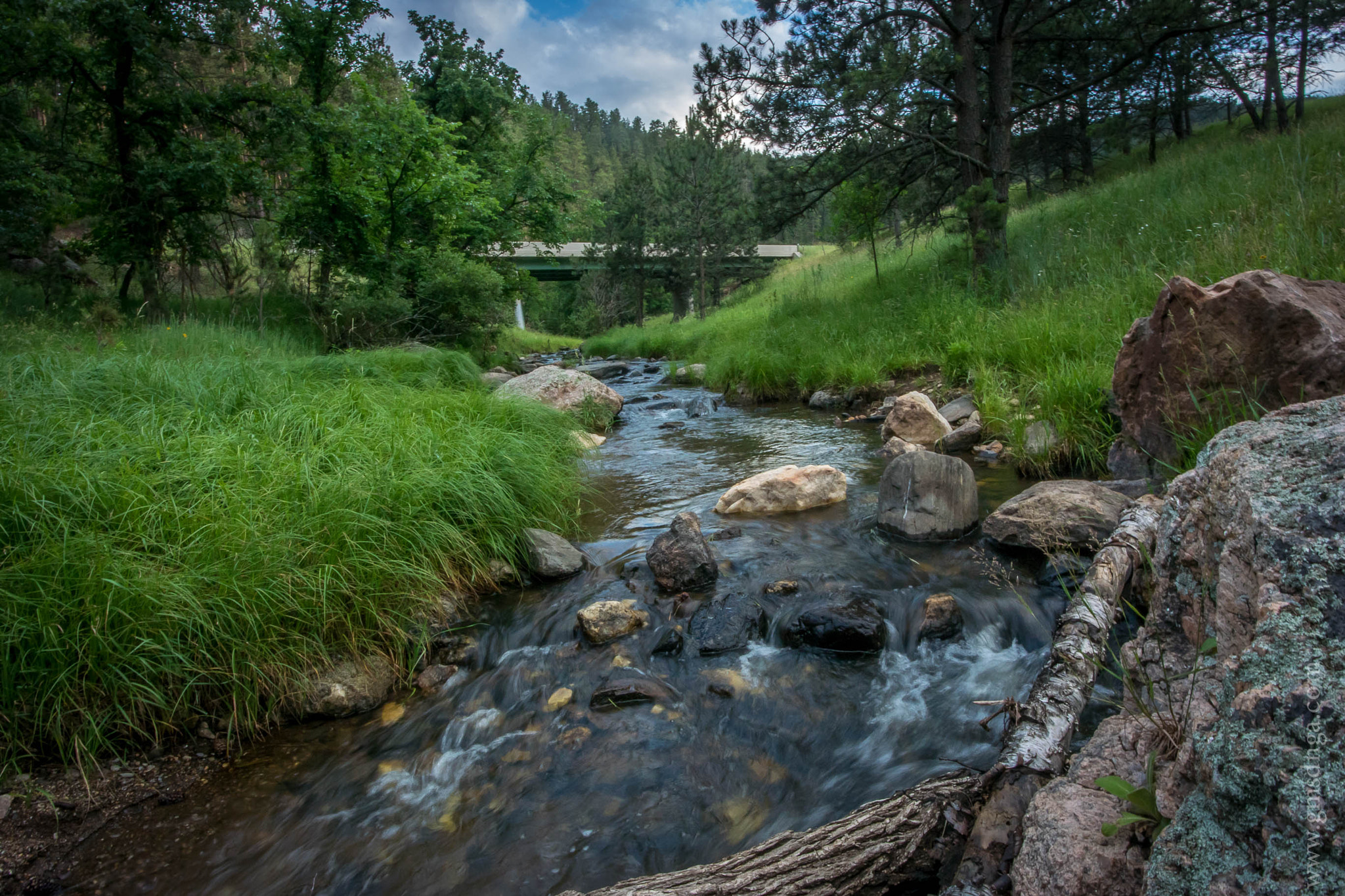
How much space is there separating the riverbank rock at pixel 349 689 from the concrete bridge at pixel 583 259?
30.9 meters

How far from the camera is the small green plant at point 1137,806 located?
1197 millimetres

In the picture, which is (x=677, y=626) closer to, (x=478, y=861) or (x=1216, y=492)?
(x=478, y=861)

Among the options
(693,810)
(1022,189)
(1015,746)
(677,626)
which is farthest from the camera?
(1022,189)

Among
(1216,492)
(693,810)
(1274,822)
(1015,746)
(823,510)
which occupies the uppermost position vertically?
(1216,492)

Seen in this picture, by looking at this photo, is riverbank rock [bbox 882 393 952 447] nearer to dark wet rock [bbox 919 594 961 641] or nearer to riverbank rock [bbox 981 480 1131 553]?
riverbank rock [bbox 981 480 1131 553]

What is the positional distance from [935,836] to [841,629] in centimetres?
176

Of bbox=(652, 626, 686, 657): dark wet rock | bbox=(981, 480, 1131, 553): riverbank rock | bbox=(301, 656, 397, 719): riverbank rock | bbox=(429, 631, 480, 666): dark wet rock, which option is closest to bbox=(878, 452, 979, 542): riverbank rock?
bbox=(981, 480, 1131, 553): riverbank rock

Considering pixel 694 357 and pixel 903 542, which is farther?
pixel 694 357

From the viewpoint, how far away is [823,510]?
17.9 ft

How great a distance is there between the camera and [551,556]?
4.45 meters

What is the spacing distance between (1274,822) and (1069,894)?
48 centimetres

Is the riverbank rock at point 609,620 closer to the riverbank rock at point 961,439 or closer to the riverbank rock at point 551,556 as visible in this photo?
the riverbank rock at point 551,556

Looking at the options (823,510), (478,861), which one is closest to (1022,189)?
(823,510)

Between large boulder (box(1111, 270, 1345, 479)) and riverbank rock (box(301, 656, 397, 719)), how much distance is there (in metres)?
4.35
